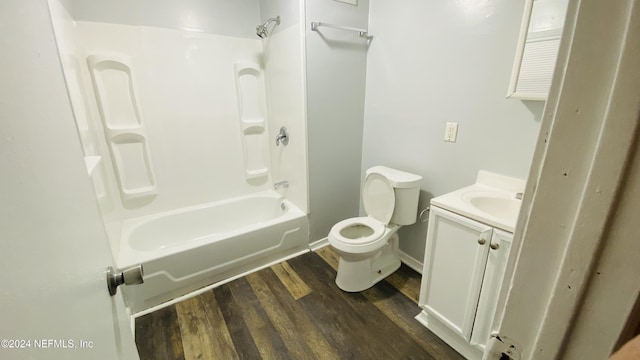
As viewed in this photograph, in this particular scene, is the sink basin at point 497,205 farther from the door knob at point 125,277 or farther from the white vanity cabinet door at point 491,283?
the door knob at point 125,277

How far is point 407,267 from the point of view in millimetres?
2094

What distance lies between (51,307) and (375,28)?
2.32m

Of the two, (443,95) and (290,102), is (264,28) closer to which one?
(290,102)

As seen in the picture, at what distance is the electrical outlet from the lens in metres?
1.64

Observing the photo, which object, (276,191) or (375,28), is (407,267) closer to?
(276,191)

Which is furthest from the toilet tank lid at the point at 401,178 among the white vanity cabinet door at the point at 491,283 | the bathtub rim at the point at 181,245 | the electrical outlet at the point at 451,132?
the bathtub rim at the point at 181,245

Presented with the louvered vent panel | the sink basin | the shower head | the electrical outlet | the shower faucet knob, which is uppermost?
the shower head

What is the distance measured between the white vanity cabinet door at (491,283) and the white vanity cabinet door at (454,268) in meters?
0.02

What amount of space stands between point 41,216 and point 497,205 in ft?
5.65

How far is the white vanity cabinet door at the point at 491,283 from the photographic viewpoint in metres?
1.09

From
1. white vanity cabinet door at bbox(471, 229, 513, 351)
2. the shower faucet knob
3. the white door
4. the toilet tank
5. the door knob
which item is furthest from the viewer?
the shower faucet knob

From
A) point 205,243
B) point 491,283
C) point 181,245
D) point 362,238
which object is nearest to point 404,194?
point 362,238

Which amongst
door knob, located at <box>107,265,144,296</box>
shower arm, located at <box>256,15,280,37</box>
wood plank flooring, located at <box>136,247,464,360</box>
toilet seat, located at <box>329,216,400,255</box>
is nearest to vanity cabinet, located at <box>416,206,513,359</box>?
wood plank flooring, located at <box>136,247,464,360</box>

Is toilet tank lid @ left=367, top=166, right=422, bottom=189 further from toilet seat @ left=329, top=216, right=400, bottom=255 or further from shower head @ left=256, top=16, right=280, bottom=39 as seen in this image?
shower head @ left=256, top=16, right=280, bottom=39
